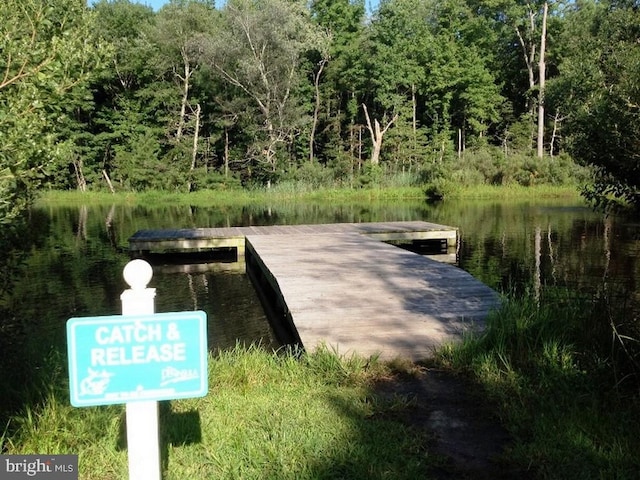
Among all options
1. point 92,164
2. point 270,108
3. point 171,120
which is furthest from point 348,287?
point 92,164

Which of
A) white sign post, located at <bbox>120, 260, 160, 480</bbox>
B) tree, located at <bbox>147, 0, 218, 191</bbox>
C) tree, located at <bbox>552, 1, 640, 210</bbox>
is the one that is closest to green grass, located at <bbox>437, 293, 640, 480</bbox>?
tree, located at <bbox>552, 1, 640, 210</bbox>

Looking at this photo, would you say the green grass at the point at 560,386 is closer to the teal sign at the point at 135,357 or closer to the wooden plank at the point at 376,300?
the wooden plank at the point at 376,300

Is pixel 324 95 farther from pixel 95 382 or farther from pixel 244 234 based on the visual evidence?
pixel 95 382

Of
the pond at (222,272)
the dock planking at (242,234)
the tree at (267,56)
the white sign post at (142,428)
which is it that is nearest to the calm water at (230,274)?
the pond at (222,272)

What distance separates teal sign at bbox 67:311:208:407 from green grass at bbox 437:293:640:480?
175 cm

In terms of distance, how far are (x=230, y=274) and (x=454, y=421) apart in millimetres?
8462

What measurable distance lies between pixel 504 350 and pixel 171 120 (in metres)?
31.3

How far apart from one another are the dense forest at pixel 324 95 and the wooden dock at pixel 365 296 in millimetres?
17489

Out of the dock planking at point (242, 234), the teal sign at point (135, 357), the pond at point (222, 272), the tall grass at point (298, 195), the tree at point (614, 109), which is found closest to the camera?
the teal sign at point (135, 357)

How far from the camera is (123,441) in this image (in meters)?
2.93

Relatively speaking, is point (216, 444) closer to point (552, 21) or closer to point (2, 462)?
point (2, 462)

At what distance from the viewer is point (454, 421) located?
3117mm

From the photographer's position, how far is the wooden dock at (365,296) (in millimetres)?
4602

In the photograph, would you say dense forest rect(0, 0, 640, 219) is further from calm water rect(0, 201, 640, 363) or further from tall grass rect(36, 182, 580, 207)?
calm water rect(0, 201, 640, 363)
